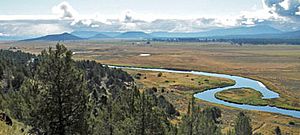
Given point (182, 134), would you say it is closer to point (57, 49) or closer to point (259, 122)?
point (57, 49)

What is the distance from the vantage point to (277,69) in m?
160

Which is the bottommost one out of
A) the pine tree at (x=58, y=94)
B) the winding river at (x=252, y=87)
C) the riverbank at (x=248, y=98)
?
the winding river at (x=252, y=87)

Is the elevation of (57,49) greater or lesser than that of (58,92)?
greater

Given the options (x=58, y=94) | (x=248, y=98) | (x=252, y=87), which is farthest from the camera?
(x=252, y=87)

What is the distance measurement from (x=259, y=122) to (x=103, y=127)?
4677 cm

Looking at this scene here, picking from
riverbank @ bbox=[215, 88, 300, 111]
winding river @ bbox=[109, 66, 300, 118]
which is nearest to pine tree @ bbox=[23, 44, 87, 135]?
winding river @ bbox=[109, 66, 300, 118]

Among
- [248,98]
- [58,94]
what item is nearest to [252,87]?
[248,98]

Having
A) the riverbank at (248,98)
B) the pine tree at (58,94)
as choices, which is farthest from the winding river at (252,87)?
the pine tree at (58,94)

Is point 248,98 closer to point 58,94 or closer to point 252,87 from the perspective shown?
point 252,87

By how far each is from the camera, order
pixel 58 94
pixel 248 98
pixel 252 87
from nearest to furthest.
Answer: pixel 58 94, pixel 248 98, pixel 252 87

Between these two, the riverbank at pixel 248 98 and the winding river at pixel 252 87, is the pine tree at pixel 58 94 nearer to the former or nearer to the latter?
the winding river at pixel 252 87

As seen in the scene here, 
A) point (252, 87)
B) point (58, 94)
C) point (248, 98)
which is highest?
point (58, 94)

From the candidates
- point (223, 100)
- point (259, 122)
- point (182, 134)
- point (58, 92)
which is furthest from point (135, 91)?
point (223, 100)

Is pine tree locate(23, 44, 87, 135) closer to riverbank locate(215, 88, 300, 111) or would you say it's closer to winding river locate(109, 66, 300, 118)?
winding river locate(109, 66, 300, 118)
